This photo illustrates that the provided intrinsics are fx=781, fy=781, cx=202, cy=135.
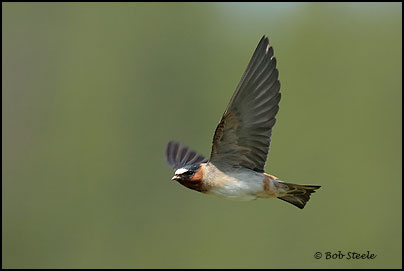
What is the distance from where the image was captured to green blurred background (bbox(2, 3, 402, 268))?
40.4ft

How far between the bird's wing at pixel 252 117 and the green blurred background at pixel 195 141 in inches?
293

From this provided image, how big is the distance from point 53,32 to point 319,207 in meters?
15.0

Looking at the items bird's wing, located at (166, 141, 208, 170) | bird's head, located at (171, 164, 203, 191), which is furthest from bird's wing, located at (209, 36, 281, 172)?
bird's wing, located at (166, 141, 208, 170)

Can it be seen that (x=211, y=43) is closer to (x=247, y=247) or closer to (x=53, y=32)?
(x=53, y=32)

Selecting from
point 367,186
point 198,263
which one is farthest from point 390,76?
point 198,263

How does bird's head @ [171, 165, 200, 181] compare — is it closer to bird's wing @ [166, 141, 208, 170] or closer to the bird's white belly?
the bird's white belly

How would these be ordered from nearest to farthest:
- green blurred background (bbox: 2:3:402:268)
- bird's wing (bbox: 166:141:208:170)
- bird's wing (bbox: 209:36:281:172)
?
bird's wing (bbox: 209:36:281:172)
bird's wing (bbox: 166:141:208:170)
green blurred background (bbox: 2:3:402:268)

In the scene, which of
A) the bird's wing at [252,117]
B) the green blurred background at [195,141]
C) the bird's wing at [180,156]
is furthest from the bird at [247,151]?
the green blurred background at [195,141]

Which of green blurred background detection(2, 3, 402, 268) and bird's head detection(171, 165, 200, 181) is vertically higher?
green blurred background detection(2, 3, 402, 268)

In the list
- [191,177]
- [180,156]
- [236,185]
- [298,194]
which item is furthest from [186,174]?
[180,156]

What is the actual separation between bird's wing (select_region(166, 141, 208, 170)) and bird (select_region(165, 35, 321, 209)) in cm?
101

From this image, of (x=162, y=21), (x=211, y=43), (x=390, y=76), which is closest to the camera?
(x=390, y=76)

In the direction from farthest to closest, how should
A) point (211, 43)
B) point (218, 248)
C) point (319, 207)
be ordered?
point (211, 43) → point (218, 248) → point (319, 207)

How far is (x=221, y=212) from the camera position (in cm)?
1334
